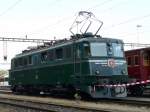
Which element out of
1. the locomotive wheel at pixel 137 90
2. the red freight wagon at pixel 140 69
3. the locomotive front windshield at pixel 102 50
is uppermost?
the locomotive front windshield at pixel 102 50

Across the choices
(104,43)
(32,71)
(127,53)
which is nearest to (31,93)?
(32,71)

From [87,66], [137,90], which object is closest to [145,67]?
[137,90]

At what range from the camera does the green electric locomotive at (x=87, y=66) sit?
2162 cm

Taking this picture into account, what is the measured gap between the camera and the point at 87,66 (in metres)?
21.6

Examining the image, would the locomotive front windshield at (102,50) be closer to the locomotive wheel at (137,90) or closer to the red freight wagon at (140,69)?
the red freight wagon at (140,69)

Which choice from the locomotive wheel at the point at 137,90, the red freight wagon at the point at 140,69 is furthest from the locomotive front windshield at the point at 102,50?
the locomotive wheel at the point at 137,90

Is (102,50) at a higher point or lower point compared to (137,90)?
higher

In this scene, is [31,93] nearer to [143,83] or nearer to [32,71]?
[32,71]

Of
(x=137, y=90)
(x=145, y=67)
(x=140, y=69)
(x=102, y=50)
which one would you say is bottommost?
(x=137, y=90)

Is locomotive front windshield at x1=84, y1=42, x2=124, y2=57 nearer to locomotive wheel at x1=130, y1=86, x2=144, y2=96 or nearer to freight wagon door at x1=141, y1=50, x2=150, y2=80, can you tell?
freight wagon door at x1=141, y1=50, x2=150, y2=80

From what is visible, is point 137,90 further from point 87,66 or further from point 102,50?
point 87,66

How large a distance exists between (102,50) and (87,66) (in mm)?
1380

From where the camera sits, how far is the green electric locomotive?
21.6 m

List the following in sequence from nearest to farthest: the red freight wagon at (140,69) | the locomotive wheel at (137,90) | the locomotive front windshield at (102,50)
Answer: the locomotive front windshield at (102,50) → the red freight wagon at (140,69) → the locomotive wheel at (137,90)
